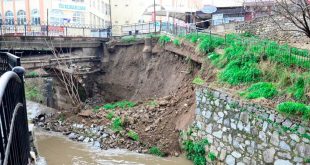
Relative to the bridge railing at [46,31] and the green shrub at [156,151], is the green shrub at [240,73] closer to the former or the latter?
the green shrub at [156,151]

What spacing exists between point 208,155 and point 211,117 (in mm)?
1388

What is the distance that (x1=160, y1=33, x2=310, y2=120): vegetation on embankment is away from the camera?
10453 mm

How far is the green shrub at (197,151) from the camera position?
13.0 m

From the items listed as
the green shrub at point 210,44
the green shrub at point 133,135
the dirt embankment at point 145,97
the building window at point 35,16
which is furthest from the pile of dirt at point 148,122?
the building window at point 35,16

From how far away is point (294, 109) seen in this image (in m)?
9.35

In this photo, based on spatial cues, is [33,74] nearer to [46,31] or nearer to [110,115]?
[46,31]

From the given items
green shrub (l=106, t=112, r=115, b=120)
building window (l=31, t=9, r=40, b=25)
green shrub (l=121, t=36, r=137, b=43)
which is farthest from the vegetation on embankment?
building window (l=31, t=9, r=40, b=25)

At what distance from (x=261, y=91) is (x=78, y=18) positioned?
1213 inches

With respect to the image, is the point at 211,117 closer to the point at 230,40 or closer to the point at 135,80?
the point at 230,40

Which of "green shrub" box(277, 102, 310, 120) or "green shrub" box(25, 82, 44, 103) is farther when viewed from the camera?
"green shrub" box(25, 82, 44, 103)

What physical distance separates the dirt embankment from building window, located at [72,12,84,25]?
15074mm

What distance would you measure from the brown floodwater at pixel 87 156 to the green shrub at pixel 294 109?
196 inches

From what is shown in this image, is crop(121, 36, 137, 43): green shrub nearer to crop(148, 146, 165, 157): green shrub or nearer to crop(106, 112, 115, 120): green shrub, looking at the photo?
crop(106, 112, 115, 120): green shrub

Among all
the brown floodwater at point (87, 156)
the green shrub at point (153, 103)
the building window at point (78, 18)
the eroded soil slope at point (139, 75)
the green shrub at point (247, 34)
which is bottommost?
the brown floodwater at point (87, 156)
